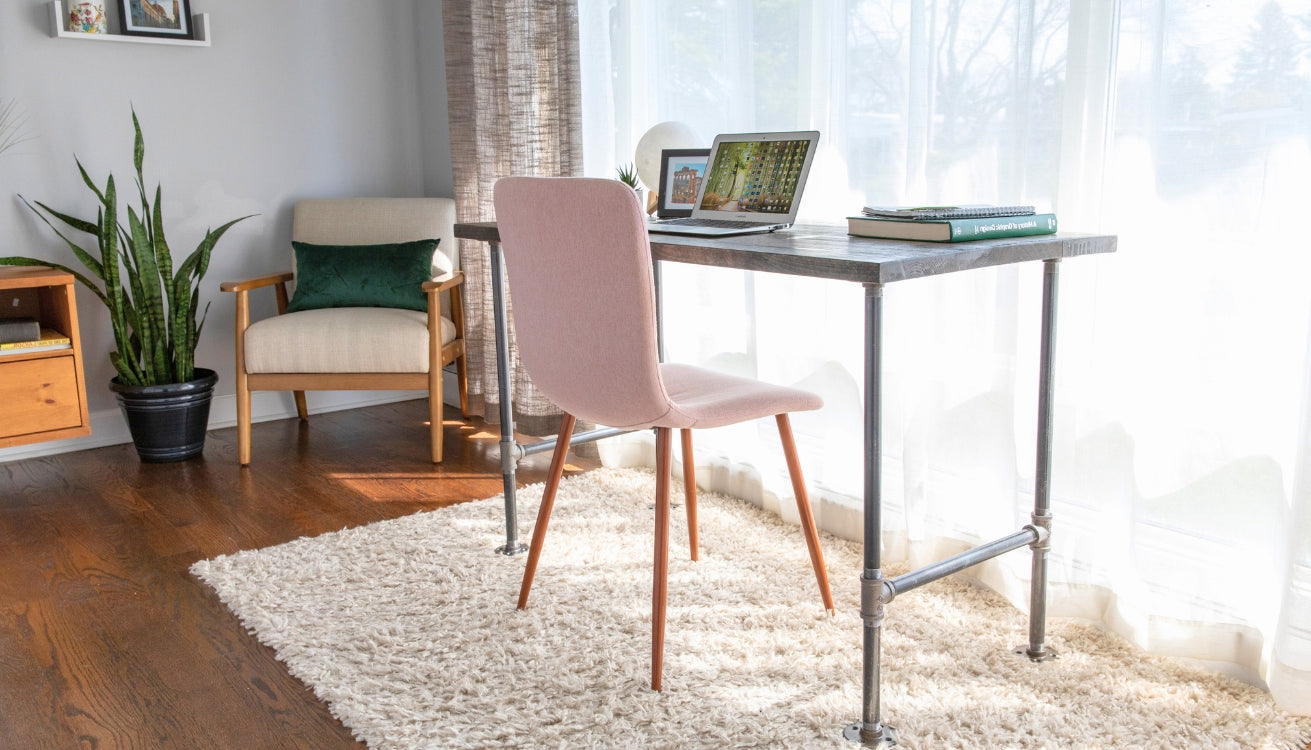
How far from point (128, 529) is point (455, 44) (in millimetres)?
1879

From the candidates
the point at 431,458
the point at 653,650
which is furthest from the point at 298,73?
the point at 653,650

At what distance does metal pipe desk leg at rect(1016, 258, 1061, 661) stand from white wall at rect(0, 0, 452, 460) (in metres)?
2.72

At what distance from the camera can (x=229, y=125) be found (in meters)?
3.67

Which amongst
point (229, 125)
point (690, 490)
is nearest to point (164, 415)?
point (229, 125)

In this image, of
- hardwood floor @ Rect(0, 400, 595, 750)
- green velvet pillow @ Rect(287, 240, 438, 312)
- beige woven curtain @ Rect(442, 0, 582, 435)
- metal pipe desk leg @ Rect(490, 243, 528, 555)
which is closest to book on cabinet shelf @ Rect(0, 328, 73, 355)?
hardwood floor @ Rect(0, 400, 595, 750)

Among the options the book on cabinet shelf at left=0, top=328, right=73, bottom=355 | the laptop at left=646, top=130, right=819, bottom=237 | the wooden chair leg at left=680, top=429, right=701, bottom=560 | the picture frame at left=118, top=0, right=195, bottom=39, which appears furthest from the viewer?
the picture frame at left=118, top=0, right=195, bottom=39

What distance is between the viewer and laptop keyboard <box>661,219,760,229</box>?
198 cm

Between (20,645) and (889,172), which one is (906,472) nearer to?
(889,172)

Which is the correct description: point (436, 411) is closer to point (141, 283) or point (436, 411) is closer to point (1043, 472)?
point (141, 283)

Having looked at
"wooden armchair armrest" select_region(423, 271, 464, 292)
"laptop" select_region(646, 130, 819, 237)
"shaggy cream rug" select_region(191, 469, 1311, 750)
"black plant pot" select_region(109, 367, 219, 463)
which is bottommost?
"shaggy cream rug" select_region(191, 469, 1311, 750)

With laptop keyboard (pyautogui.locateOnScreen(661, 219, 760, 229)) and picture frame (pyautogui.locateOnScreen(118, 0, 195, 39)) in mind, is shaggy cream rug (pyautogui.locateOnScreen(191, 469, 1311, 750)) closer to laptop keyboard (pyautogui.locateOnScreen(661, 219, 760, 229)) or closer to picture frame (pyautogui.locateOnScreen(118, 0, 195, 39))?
laptop keyboard (pyautogui.locateOnScreen(661, 219, 760, 229))

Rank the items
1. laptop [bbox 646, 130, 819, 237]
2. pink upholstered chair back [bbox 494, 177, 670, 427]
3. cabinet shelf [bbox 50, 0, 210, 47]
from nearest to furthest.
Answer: pink upholstered chair back [bbox 494, 177, 670, 427] → laptop [bbox 646, 130, 819, 237] → cabinet shelf [bbox 50, 0, 210, 47]

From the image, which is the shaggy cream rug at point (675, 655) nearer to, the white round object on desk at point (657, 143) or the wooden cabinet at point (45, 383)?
the white round object on desk at point (657, 143)

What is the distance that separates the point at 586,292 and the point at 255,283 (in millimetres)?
1963
